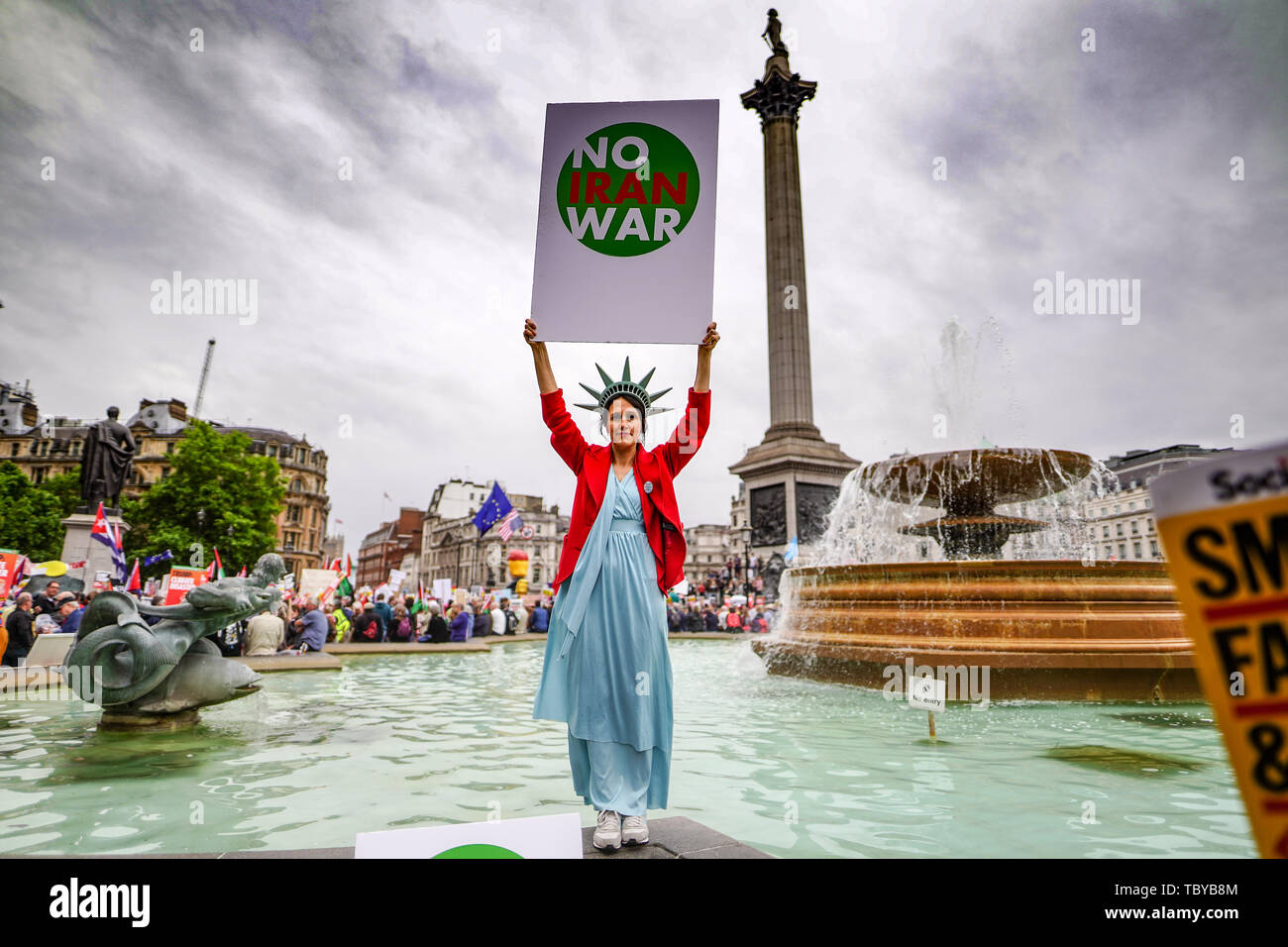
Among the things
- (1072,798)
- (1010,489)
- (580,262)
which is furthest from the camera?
(1010,489)

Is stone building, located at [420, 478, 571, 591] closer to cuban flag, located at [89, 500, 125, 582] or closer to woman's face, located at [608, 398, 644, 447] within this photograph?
cuban flag, located at [89, 500, 125, 582]

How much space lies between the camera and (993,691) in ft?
24.9

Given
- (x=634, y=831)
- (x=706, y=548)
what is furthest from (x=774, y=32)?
(x=706, y=548)

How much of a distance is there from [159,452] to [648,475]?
85.4 metres

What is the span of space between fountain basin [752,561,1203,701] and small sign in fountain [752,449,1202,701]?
11 millimetres

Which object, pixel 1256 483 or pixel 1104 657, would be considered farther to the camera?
pixel 1104 657

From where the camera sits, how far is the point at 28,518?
46.9 m

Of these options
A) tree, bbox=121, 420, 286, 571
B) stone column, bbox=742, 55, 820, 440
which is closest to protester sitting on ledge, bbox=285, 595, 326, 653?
stone column, bbox=742, 55, 820, 440

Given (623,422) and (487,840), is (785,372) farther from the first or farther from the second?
(487,840)

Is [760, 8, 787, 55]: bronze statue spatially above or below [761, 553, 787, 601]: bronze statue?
above

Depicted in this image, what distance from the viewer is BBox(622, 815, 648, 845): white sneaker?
285 centimetres

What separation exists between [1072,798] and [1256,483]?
4.12m

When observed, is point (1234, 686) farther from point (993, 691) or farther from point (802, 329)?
point (802, 329)
